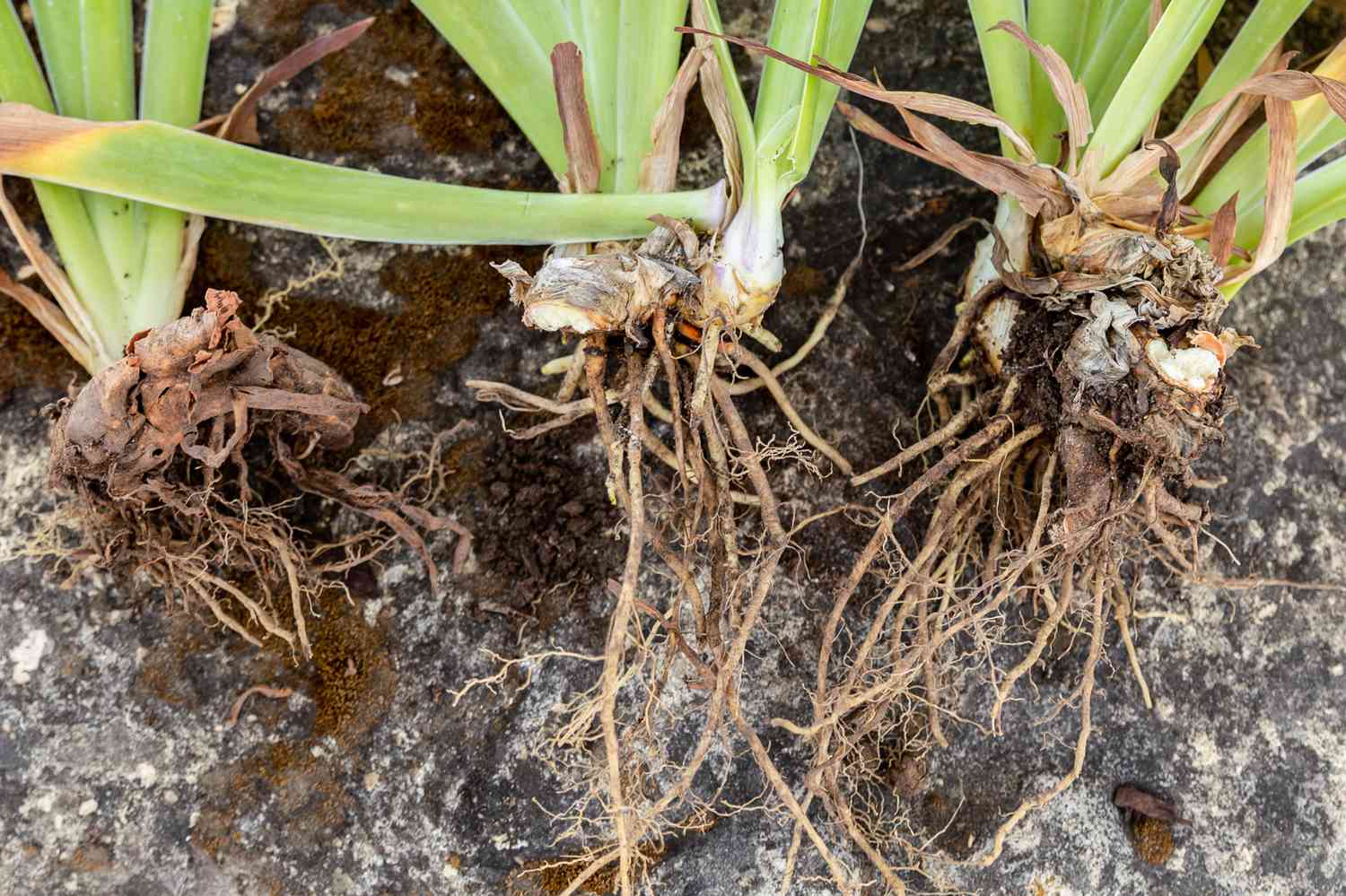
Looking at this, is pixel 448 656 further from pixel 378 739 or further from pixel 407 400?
pixel 407 400

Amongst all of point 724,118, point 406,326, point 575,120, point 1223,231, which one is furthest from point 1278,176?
point 406,326

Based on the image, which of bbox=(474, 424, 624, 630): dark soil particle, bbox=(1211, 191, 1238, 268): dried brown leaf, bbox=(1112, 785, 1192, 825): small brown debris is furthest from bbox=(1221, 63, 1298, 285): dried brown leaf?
bbox=(474, 424, 624, 630): dark soil particle

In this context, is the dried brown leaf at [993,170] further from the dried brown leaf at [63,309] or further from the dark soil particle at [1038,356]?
the dried brown leaf at [63,309]

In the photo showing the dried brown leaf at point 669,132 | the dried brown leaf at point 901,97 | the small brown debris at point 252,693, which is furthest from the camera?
the small brown debris at point 252,693

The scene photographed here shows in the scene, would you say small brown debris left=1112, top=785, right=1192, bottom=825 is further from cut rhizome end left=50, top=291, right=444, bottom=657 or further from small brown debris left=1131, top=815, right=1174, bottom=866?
cut rhizome end left=50, top=291, right=444, bottom=657

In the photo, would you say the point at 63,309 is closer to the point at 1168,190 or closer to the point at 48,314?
the point at 48,314

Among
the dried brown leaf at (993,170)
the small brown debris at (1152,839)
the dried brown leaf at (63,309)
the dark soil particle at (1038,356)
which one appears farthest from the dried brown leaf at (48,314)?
the small brown debris at (1152,839)

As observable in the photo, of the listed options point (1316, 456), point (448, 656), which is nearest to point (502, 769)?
point (448, 656)
